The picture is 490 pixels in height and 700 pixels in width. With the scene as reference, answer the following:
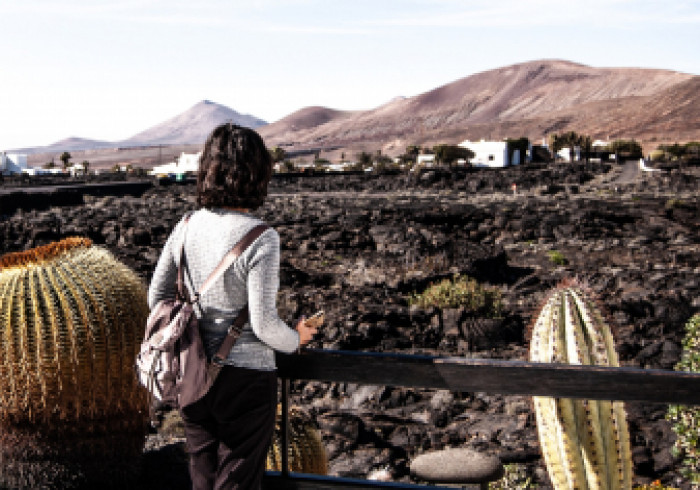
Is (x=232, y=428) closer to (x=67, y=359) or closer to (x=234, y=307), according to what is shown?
(x=234, y=307)

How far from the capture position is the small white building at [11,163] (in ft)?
251

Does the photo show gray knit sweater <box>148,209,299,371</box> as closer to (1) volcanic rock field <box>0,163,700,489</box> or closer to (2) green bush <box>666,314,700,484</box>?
(1) volcanic rock field <box>0,163,700,489</box>

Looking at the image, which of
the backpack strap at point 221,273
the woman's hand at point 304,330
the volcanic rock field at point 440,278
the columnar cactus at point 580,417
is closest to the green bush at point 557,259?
the volcanic rock field at point 440,278

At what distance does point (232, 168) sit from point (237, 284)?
31 cm

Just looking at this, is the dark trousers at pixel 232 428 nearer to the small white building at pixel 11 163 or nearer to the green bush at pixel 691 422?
the green bush at pixel 691 422

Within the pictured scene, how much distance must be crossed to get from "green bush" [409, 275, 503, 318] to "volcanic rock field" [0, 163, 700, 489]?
0.98ft

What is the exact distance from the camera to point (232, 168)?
2.02 meters

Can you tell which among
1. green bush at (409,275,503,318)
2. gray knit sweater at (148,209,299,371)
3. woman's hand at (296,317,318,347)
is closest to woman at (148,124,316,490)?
gray knit sweater at (148,209,299,371)

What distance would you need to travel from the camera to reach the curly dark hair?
202 centimetres

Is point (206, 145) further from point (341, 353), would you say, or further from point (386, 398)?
point (386, 398)

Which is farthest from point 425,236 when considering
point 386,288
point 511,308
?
point 511,308

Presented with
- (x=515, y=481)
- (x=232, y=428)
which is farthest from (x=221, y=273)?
(x=515, y=481)

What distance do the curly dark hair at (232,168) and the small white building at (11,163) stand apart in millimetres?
73963

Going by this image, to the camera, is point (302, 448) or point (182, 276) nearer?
point (182, 276)
